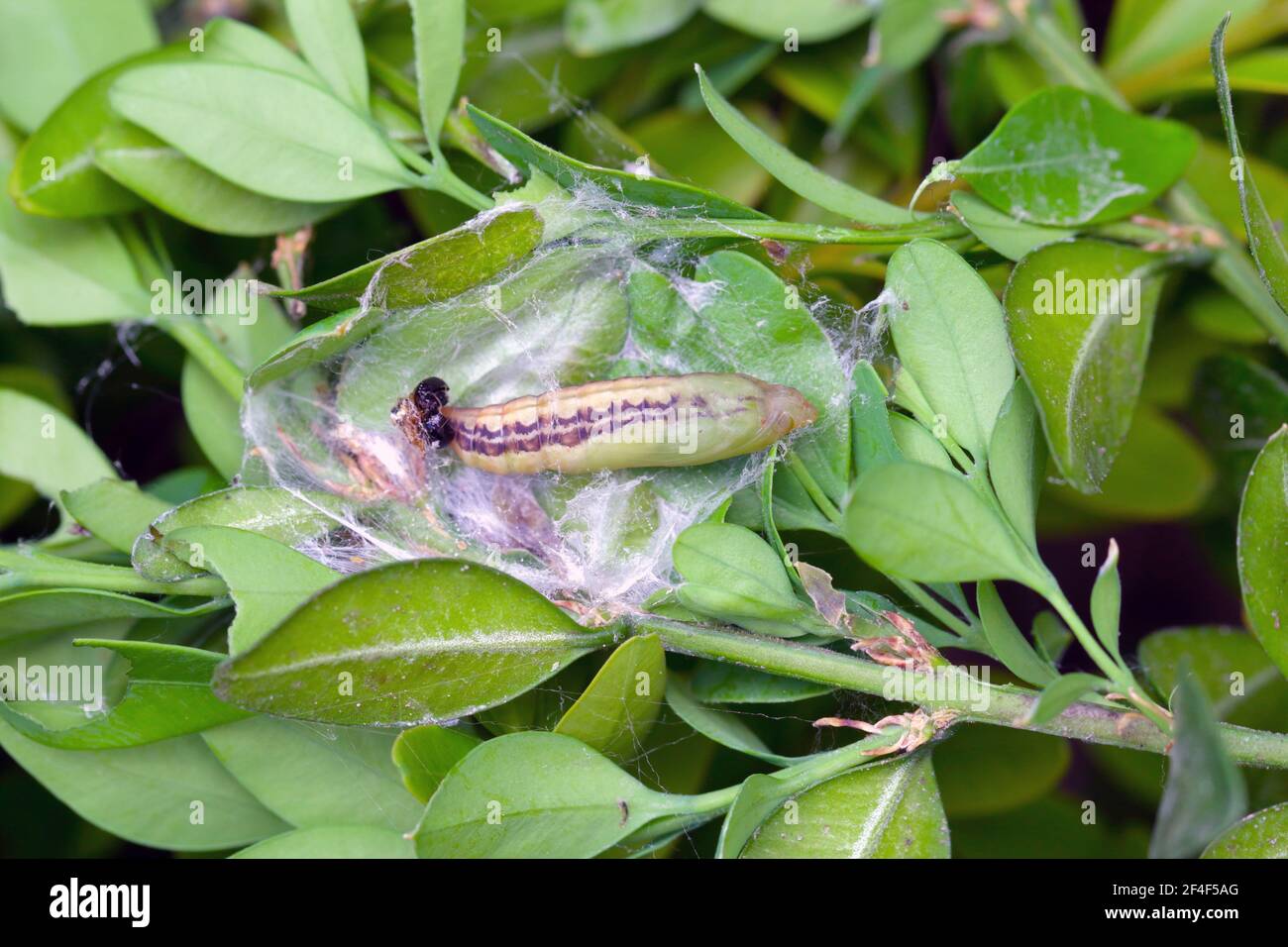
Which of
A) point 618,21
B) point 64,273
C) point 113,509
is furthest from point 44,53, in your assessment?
point 618,21

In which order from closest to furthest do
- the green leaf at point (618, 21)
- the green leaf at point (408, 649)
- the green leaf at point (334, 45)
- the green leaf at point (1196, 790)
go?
1. the green leaf at point (1196, 790)
2. the green leaf at point (408, 649)
3. the green leaf at point (334, 45)
4. the green leaf at point (618, 21)

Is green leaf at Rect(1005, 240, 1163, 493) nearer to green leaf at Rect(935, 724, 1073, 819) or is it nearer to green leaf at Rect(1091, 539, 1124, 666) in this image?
green leaf at Rect(1091, 539, 1124, 666)

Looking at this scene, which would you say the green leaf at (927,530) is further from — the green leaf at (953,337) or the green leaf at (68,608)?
the green leaf at (68,608)

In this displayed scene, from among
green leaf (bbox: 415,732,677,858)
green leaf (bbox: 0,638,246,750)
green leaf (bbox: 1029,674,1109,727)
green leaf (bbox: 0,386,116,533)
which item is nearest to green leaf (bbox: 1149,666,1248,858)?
green leaf (bbox: 1029,674,1109,727)

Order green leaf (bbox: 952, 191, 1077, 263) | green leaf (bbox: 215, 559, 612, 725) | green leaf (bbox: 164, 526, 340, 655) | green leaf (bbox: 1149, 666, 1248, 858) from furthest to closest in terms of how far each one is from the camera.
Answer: green leaf (bbox: 952, 191, 1077, 263)
green leaf (bbox: 164, 526, 340, 655)
green leaf (bbox: 215, 559, 612, 725)
green leaf (bbox: 1149, 666, 1248, 858)

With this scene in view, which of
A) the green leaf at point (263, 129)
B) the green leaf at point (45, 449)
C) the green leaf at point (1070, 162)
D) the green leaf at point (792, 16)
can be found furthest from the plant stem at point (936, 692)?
the green leaf at point (792, 16)
